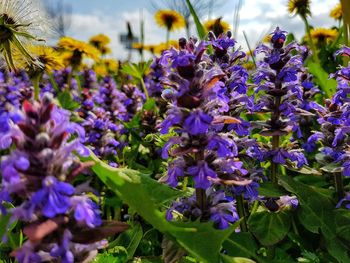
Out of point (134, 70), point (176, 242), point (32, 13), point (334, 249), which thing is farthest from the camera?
point (134, 70)

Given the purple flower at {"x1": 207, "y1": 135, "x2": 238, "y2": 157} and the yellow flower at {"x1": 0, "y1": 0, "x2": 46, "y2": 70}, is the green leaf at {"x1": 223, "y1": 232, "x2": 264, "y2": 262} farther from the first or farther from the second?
the yellow flower at {"x1": 0, "y1": 0, "x2": 46, "y2": 70}

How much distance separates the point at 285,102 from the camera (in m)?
2.37

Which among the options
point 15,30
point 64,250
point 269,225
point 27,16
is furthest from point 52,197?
point 27,16

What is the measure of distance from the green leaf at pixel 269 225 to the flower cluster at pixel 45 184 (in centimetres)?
101

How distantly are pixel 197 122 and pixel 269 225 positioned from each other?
801mm

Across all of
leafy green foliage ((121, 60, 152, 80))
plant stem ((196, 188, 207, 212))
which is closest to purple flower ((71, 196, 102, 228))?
plant stem ((196, 188, 207, 212))

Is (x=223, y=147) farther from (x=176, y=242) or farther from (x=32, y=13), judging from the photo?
(x=32, y=13)

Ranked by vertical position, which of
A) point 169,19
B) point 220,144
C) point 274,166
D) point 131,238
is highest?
point 169,19

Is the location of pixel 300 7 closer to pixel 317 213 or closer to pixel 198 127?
pixel 317 213

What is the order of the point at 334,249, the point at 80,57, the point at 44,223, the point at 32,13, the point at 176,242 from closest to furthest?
the point at 44,223 → the point at 176,242 → the point at 334,249 → the point at 32,13 → the point at 80,57

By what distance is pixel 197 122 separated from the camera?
1.56 metres

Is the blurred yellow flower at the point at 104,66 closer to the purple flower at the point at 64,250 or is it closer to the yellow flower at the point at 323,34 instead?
the yellow flower at the point at 323,34

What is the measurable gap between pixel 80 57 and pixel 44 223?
13.8 feet

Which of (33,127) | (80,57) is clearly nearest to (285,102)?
(33,127)
